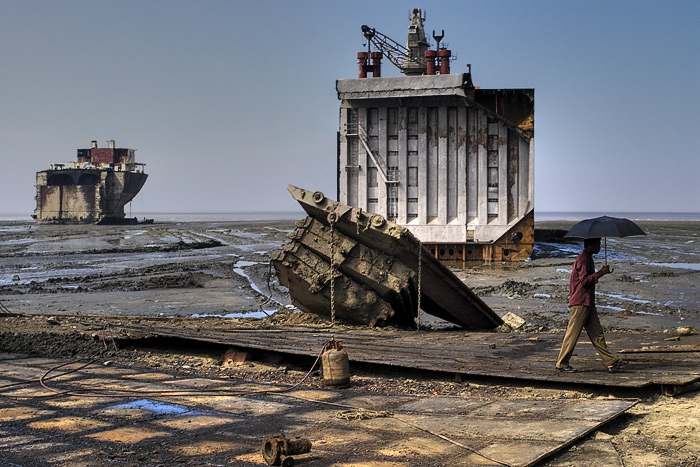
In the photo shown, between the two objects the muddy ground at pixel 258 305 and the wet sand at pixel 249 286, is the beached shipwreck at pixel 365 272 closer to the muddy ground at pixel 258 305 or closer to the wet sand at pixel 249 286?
the muddy ground at pixel 258 305

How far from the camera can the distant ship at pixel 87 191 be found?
78375mm

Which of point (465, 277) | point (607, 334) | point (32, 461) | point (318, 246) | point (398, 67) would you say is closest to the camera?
point (32, 461)

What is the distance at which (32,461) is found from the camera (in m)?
5.12

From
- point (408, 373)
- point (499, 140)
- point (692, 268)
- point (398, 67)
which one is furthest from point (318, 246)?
point (398, 67)

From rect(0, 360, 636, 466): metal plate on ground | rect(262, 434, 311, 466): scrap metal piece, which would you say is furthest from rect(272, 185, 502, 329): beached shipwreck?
rect(262, 434, 311, 466): scrap metal piece

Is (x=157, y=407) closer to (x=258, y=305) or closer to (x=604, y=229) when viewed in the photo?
(x=604, y=229)

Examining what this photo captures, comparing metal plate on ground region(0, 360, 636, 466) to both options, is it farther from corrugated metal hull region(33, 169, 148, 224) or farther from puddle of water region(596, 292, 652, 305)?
corrugated metal hull region(33, 169, 148, 224)

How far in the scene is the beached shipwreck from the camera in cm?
1112

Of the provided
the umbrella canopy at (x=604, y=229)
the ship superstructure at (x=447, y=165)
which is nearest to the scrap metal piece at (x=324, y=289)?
the umbrella canopy at (x=604, y=229)

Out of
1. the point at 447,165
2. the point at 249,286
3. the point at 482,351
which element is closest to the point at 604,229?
the point at 482,351

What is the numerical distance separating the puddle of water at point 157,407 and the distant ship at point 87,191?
73.8m

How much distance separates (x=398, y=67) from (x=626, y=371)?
26713 millimetres

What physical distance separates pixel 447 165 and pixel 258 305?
10.7 meters

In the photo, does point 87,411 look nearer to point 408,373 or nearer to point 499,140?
point 408,373
